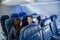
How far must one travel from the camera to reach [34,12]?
452 cm

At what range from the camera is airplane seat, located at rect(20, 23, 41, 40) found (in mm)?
1857

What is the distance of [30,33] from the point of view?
1.92 m

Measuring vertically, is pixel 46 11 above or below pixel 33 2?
below

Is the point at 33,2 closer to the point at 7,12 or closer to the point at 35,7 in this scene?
the point at 35,7

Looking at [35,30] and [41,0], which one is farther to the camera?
[41,0]

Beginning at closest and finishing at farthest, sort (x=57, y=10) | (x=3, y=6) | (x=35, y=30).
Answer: (x=35, y=30) < (x=57, y=10) < (x=3, y=6)


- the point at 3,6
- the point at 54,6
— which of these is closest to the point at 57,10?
the point at 54,6

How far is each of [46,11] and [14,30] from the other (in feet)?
6.28

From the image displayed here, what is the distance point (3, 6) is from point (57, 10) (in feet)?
5.49

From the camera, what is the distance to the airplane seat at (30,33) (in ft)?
6.09

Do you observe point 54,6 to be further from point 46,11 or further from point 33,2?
point 33,2

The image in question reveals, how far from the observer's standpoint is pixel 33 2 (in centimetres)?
442

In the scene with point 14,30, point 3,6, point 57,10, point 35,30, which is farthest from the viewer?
point 3,6

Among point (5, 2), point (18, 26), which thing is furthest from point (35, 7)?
point (18, 26)
